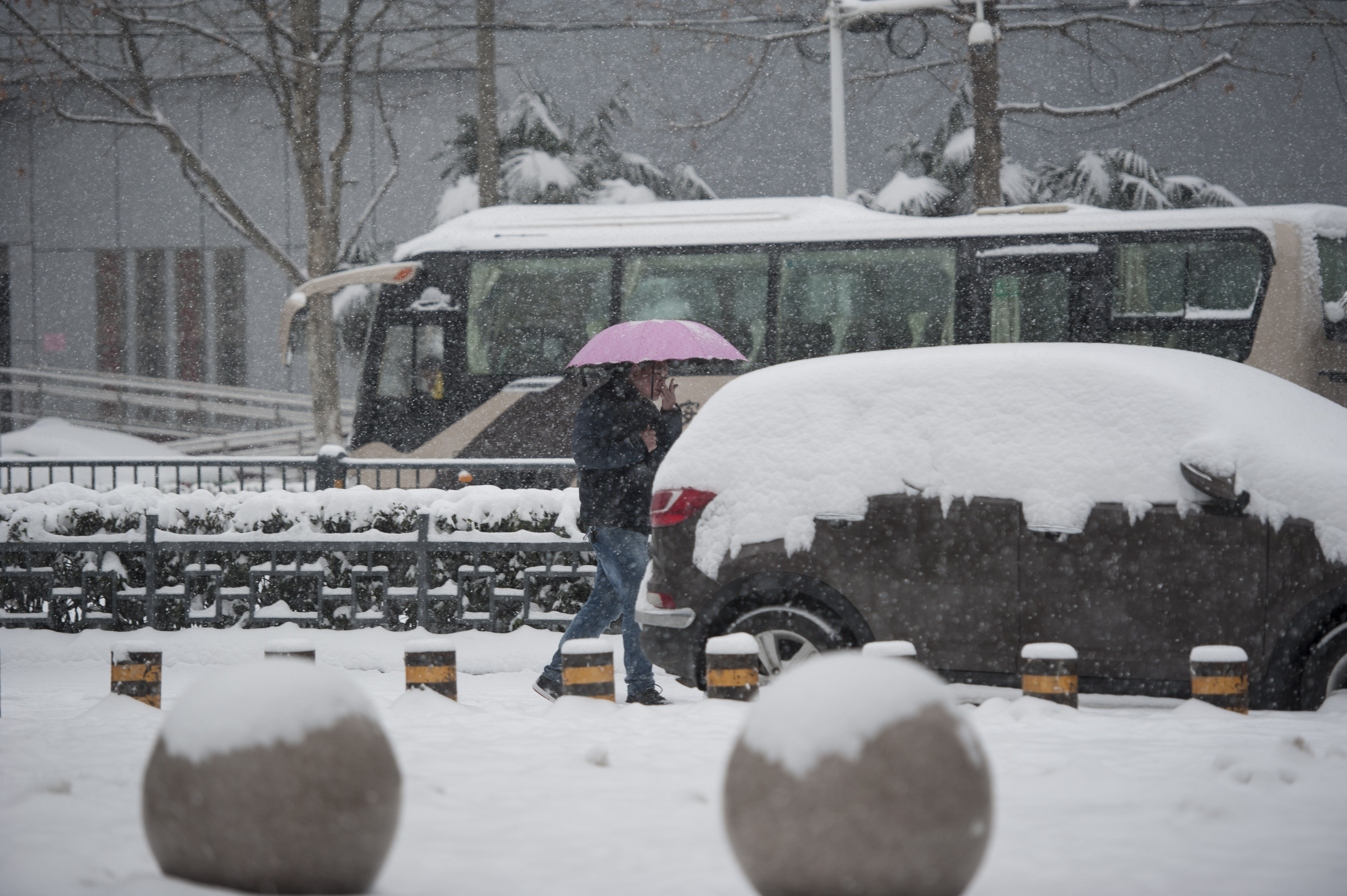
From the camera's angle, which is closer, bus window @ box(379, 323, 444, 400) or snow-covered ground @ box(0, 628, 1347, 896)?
snow-covered ground @ box(0, 628, 1347, 896)

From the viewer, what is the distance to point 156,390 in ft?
86.0

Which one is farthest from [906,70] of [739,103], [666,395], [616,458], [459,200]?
[616,458]

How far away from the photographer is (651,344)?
7.98m

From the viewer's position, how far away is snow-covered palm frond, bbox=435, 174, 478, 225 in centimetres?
2108

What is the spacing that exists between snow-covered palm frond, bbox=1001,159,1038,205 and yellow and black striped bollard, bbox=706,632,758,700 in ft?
51.0

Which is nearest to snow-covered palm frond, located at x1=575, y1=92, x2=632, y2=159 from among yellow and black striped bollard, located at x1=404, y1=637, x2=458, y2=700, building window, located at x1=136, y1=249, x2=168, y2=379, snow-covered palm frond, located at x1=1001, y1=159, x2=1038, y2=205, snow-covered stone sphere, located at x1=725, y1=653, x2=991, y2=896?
snow-covered palm frond, located at x1=1001, y1=159, x2=1038, y2=205

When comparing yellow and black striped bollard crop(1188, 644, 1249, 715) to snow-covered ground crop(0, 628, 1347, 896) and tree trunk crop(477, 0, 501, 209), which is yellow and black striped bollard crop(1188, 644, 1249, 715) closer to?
snow-covered ground crop(0, 628, 1347, 896)

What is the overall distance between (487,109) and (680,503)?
522 inches

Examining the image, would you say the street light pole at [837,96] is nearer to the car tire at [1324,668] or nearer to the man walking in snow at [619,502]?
the man walking in snow at [619,502]

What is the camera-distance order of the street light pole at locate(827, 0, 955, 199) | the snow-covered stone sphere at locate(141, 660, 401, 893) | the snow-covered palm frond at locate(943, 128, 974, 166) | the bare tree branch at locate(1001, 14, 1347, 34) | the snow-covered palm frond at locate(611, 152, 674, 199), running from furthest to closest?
1. the snow-covered palm frond at locate(611, 152, 674, 199)
2. the snow-covered palm frond at locate(943, 128, 974, 166)
3. the street light pole at locate(827, 0, 955, 199)
4. the bare tree branch at locate(1001, 14, 1347, 34)
5. the snow-covered stone sphere at locate(141, 660, 401, 893)

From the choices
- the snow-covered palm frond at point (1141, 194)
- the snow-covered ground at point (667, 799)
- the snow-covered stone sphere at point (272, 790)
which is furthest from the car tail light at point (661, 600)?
the snow-covered palm frond at point (1141, 194)

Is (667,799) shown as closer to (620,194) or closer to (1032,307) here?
(1032,307)

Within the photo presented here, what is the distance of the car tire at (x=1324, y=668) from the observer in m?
6.00

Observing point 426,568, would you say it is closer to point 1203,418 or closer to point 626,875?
point 1203,418
